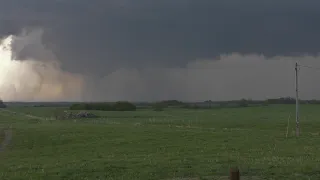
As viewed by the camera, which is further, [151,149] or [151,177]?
[151,149]

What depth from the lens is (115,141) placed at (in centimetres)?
4900

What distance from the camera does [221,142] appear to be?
4481 centimetres

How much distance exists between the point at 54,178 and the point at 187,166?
7.57 metres

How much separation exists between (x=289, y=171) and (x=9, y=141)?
39332 millimetres

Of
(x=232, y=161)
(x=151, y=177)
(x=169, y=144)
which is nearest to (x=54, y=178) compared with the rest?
(x=151, y=177)

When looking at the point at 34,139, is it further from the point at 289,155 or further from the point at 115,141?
the point at 289,155

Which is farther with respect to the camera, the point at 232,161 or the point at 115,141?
the point at 115,141

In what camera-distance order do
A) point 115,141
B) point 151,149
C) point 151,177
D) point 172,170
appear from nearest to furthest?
point 151,177
point 172,170
point 151,149
point 115,141

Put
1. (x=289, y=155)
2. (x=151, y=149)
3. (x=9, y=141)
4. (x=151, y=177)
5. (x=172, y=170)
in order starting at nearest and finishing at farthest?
(x=151, y=177) → (x=172, y=170) → (x=289, y=155) → (x=151, y=149) → (x=9, y=141)

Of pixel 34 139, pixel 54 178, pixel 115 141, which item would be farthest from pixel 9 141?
pixel 54 178

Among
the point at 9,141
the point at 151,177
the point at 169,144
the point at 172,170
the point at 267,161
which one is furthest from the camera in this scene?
the point at 9,141

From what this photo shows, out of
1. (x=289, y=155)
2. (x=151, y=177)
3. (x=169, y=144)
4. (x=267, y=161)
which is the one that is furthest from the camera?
(x=169, y=144)

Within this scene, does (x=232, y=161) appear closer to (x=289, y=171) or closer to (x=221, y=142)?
(x=289, y=171)

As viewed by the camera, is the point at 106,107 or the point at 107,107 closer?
the point at 106,107
